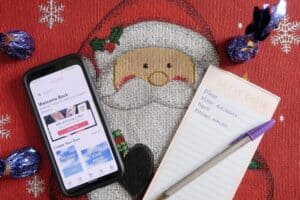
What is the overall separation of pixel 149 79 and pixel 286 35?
7.4 inches

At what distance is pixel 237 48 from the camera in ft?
1.91

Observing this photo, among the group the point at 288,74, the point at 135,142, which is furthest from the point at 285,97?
the point at 135,142

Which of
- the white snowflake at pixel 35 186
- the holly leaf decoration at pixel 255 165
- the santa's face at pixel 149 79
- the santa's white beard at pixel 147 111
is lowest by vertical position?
the white snowflake at pixel 35 186

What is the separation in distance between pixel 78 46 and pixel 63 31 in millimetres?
29

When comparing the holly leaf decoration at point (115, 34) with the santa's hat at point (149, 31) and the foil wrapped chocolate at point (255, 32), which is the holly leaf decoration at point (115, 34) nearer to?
the santa's hat at point (149, 31)

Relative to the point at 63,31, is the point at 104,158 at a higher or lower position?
lower

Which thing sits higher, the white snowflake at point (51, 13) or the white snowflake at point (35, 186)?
the white snowflake at point (51, 13)

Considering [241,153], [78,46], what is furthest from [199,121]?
[78,46]

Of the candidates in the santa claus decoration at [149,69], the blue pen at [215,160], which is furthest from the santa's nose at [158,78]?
the blue pen at [215,160]

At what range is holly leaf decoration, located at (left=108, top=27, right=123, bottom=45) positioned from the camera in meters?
0.61

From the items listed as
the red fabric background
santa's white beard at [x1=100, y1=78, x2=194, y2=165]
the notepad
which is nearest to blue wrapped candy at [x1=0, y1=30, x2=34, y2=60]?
the red fabric background

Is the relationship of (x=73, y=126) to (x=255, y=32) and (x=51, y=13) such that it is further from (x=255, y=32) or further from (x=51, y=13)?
(x=255, y=32)

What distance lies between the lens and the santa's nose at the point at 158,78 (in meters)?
0.60

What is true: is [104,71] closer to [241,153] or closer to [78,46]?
[78,46]
